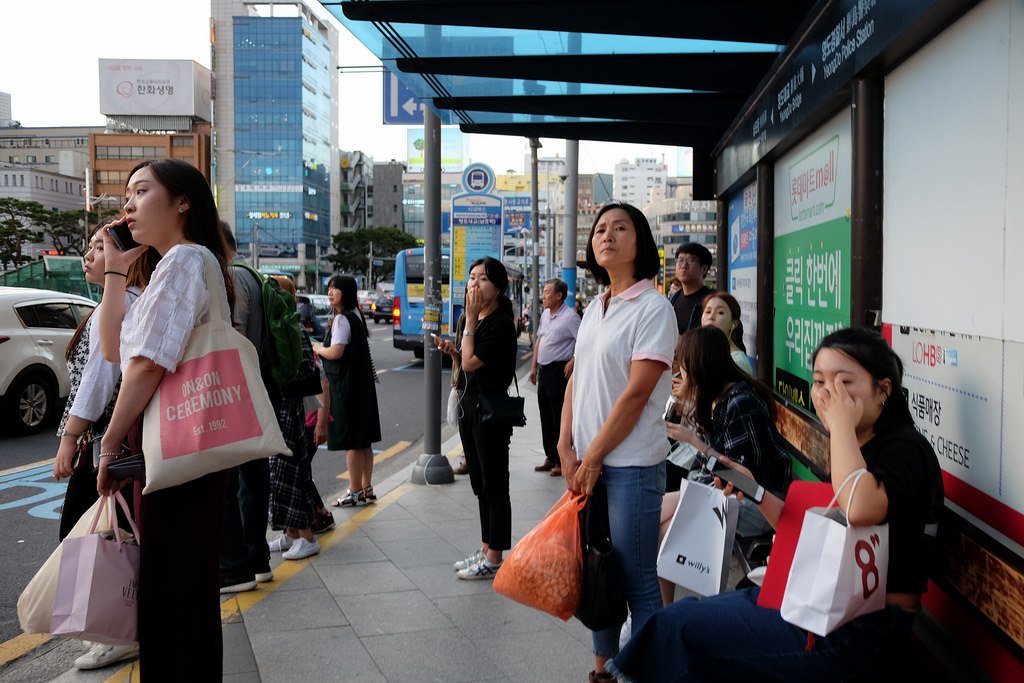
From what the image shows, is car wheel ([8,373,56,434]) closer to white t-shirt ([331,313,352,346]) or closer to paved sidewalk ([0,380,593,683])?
white t-shirt ([331,313,352,346])

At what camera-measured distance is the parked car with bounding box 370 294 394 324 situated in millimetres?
44722

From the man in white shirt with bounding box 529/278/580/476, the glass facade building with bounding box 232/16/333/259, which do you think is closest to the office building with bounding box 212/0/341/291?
the glass facade building with bounding box 232/16/333/259

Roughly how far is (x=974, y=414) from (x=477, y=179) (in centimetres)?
1170

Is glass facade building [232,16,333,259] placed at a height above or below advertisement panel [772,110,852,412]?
above

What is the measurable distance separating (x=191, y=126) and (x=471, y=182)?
92295mm

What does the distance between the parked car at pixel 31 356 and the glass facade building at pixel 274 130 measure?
292 ft

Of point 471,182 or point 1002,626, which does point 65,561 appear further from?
point 471,182

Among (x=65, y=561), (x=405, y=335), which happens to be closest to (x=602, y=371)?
(x=65, y=561)

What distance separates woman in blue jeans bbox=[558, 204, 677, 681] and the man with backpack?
1825mm

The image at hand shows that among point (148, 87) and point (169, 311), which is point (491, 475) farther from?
point (148, 87)

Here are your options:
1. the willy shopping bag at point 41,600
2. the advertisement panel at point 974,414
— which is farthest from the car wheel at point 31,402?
the advertisement panel at point 974,414

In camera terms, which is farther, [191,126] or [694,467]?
[191,126]

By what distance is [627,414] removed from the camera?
2852 millimetres

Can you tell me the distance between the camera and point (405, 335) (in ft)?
67.4
